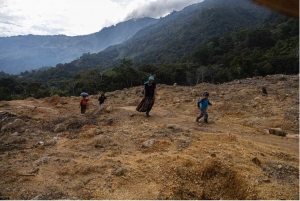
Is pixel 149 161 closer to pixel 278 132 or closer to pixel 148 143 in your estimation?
pixel 148 143

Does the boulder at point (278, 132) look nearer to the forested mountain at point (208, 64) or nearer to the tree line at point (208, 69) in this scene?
the forested mountain at point (208, 64)

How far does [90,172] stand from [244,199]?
86.2 inches

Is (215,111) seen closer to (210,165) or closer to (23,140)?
(210,165)

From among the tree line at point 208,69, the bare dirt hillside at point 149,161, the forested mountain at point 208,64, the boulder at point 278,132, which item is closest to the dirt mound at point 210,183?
the bare dirt hillside at point 149,161

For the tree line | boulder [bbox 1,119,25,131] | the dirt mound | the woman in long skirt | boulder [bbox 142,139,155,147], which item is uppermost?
the tree line

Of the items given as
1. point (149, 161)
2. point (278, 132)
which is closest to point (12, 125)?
point (149, 161)

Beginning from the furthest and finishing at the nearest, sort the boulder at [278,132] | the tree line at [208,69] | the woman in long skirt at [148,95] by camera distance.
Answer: the tree line at [208,69] < the woman in long skirt at [148,95] < the boulder at [278,132]

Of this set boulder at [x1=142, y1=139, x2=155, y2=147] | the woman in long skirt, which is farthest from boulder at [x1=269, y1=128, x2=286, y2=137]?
the woman in long skirt

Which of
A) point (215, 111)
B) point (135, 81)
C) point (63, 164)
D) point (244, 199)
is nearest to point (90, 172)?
point (63, 164)

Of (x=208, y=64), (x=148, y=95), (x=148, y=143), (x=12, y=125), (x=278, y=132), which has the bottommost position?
(x=278, y=132)

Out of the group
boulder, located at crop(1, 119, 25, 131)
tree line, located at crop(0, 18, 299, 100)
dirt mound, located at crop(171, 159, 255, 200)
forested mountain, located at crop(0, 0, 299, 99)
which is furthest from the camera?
forested mountain, located at crop(0, 0, 299, 99)

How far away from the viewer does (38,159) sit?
3719 mm

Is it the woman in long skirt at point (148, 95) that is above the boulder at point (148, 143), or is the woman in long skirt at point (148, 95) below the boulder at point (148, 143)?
above

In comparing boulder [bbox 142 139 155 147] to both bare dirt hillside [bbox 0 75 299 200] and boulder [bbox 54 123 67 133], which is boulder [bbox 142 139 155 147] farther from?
boulder [bbox 54 123 67 133]
